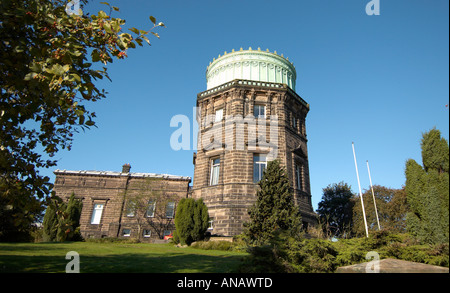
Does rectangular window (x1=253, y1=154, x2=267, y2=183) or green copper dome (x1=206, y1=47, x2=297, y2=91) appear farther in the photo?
green copper dome (x1=206, y1=47, x2=297, y2=91)

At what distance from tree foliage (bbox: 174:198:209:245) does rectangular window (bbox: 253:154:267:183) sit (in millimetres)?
5013

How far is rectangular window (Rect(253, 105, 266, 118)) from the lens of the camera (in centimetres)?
2227

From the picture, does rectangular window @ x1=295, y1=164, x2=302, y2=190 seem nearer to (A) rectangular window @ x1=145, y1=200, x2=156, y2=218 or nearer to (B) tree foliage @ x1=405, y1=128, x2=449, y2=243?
(B) tree foliage @ x1=405, y1=128, x2=449, y2=243

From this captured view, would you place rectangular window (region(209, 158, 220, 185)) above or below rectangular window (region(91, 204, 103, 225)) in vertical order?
above

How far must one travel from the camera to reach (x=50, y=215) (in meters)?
21.0

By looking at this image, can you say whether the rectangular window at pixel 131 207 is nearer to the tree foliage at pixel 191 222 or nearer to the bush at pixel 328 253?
the tree foliage at pixel 191 222

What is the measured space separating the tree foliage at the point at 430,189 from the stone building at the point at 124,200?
26.7 meters

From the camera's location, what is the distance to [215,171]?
856 inches

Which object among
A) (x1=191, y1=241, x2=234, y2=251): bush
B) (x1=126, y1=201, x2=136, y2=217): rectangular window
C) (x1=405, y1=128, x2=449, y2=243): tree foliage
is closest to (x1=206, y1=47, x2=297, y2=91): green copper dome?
(x1=191, y1=241, x2=234, y2=251): bush

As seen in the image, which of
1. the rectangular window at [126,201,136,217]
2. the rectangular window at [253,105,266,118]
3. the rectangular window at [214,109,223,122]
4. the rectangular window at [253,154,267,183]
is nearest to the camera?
the rectangular window at [253,154,267,183]

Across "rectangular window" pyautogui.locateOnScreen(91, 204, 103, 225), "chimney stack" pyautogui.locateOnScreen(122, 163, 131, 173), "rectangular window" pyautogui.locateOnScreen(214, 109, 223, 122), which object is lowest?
"rectangular window" pyautogui.locateOnScreen(91, 204, 103, 225)

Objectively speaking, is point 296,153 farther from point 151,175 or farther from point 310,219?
point 151,175
